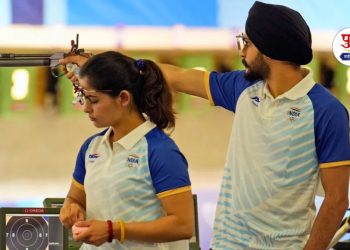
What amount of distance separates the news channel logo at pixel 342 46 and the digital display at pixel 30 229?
5.57 ft

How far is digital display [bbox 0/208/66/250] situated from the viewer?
276 cm

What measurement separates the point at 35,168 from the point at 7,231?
0.68 meters

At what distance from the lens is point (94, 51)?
11.2 ft

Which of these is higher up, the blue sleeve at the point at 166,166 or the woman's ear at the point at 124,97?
the woman's ear at the point at 124,97

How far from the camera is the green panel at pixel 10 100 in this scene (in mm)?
3395

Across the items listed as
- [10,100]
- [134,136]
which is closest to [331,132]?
[134,136]

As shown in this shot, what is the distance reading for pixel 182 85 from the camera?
6.98 ft

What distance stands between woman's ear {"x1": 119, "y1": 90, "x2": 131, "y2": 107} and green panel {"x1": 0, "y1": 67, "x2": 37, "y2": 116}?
5.88 feet

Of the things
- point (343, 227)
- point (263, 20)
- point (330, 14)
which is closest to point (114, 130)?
point (263, 20)

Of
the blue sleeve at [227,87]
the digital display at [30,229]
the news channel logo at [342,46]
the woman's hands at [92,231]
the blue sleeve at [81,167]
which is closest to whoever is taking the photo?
the woman's hands at [92,231]

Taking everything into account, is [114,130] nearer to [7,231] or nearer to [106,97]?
[106,97]

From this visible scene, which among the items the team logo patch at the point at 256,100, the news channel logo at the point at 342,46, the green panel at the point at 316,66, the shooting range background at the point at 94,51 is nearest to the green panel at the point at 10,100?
the shooting range background at the point at 94,51

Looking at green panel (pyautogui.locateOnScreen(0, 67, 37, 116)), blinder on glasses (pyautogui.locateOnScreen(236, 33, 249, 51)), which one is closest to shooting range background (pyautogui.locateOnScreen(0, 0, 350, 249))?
green panel (pyautogui.locateOnScreen(0, 67, 37, 116))

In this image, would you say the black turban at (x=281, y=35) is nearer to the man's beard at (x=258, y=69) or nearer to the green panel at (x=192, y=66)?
the man's beard at (x=258, y=69)
